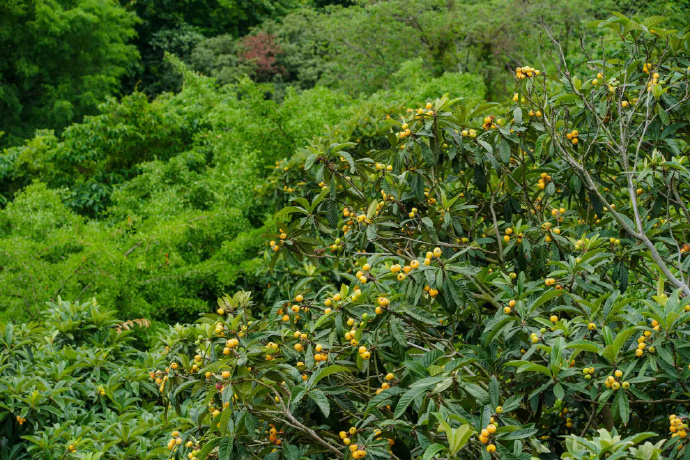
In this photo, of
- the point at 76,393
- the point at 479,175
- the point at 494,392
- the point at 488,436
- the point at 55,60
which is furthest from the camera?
the point at 55,60

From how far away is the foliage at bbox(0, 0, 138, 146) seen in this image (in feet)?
43.7

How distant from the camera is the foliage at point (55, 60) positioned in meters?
13.3

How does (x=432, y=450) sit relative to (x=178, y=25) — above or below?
above

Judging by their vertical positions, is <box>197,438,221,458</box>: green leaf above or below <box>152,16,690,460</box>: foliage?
below

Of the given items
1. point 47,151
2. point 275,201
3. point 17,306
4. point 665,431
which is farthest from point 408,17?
point 665,431

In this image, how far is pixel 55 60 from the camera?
1431 centimetres

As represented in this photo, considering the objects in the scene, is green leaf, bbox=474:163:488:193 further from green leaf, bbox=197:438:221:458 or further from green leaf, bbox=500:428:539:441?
green leaf, bbox=197:438:221:458

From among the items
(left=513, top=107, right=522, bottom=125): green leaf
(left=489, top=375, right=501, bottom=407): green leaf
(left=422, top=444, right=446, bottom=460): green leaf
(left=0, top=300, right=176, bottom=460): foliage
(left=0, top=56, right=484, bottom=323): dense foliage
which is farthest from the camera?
(left=0, top=56, right=484, bottom=323): dense foliage

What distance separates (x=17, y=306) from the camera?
449cm

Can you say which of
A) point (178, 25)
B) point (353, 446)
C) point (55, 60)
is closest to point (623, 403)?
point (353, 446)

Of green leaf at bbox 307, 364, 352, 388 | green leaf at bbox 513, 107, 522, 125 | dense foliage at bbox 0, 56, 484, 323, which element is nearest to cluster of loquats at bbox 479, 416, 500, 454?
green leaf at bbox 307, 364, 352, 388

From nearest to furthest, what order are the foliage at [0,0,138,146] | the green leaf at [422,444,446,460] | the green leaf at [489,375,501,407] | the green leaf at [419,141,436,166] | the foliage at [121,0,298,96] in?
the green leaf at [422,444,446,460] < the green leaf at [489,375,501,407] < the green leaf at [419,141,436,166] < the foliage at [0,0,138,146] < the foliage at [121,0,298,96]

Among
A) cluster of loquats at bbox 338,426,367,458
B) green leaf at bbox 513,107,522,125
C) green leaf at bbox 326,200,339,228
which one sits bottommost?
cluster of loquats at bbox 338,426,367,458

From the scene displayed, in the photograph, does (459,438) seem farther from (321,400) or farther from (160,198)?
(160,198)
